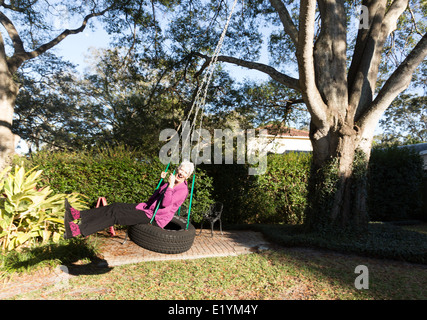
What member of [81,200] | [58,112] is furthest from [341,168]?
[58,112]

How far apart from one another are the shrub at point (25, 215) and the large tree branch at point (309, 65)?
18.7ft

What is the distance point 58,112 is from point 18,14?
7.42 m

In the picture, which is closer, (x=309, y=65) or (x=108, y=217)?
(x=108, y=217)

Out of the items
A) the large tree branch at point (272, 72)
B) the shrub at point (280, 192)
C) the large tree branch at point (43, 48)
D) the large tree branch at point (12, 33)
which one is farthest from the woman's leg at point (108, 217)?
the large tree branch at point (12, 33)

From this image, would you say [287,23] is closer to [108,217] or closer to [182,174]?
[182,174]

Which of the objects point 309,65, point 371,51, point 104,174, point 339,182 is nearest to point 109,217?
point 104,174

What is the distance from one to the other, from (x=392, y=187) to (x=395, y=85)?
17.6ft

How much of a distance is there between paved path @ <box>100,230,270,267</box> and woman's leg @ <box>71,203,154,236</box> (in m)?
1.63

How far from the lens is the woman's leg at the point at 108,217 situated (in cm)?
349

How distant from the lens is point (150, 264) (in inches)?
198

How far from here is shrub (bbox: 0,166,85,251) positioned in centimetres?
504

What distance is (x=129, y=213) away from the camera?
12.8ft

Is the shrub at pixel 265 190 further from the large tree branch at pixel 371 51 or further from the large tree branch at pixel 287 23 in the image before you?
the large tree branch at pixel 287 23
